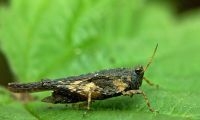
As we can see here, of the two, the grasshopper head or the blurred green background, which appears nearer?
the grasshopper head

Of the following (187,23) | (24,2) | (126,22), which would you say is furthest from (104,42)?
(187,23)

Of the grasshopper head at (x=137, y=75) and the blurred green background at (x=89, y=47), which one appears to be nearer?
the grasshopper head at (x=137, y=75)

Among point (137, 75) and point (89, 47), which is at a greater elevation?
point (89, 47)

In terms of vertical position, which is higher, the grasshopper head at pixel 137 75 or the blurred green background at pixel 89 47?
the blurred green background at pixel 89 47

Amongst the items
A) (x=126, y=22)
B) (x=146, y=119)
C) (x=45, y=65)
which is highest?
(x=126, y=22)

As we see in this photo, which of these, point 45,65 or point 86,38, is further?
point 86,38

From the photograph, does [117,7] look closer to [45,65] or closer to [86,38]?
[86,38]

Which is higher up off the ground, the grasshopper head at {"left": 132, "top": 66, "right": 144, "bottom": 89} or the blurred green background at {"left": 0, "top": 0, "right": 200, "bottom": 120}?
the blurred green background at {"left": 0, "top": 0, "right": 200, "bottom": 120}

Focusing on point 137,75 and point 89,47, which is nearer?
point 137,75
